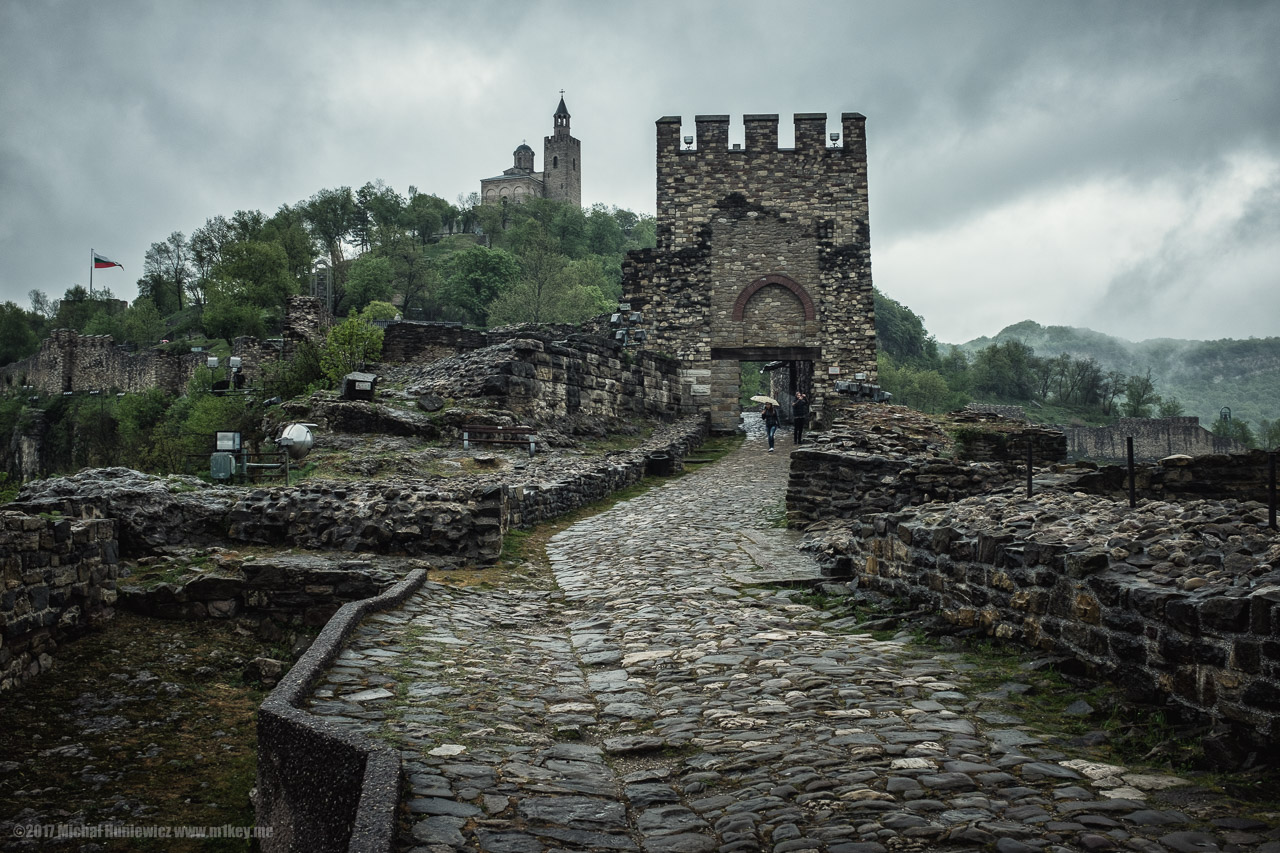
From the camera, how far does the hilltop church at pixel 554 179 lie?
106 meters

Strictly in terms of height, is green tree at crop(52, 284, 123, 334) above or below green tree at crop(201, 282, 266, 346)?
above

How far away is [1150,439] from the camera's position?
121 feet

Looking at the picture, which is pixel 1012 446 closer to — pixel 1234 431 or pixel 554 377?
pixel 554 377

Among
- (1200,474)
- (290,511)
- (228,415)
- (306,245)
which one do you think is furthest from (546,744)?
(306,245)

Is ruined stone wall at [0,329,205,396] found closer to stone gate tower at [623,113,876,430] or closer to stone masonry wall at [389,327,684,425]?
stone gate tower at [623,113,876,430]

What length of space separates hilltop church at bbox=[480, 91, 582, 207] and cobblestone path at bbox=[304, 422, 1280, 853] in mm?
103404

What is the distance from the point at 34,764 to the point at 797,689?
4332 mm

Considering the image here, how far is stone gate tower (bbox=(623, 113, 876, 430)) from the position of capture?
86.3 feet

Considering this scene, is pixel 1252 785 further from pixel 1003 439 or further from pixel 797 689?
pixel 1003 439

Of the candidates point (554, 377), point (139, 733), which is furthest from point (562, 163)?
point (139, 733)

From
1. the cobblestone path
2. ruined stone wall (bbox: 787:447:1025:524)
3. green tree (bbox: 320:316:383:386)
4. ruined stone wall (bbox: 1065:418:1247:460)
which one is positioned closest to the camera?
the cobblestone path

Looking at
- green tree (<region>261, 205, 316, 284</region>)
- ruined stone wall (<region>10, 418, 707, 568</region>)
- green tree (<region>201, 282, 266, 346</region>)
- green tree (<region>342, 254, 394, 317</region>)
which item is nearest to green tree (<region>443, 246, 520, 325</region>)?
green tree (<region>342, 254, 394, 317</region>)

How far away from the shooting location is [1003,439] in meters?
15.2

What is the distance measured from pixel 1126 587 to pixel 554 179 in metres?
108
